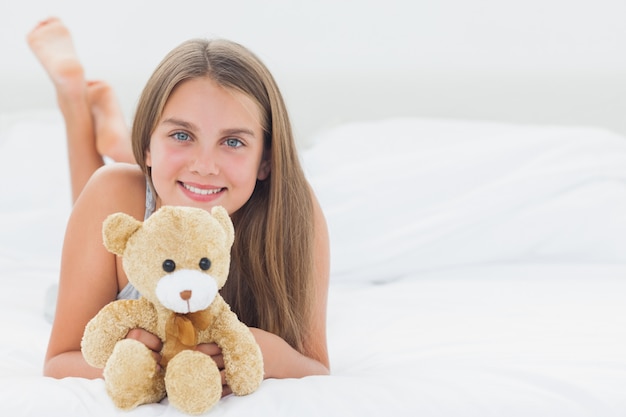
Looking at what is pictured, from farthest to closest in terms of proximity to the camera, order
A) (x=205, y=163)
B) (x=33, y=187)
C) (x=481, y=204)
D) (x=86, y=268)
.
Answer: (x=33, y=187) → (x=481, y=204) → (x=86, y=268) → (x=205, y=163)

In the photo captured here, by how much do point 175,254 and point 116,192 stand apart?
47 cm

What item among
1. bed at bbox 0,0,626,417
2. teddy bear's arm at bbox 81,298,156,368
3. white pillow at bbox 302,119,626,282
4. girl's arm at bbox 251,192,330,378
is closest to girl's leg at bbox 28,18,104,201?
bed at bbox 0,0,626,417

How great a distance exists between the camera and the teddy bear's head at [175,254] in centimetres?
81

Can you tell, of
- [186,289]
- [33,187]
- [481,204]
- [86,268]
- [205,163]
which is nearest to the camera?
[186,289]

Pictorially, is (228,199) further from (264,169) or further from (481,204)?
(481,204)

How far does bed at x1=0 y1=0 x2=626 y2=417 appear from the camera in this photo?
985mm

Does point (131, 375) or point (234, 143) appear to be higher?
point (234, 143)

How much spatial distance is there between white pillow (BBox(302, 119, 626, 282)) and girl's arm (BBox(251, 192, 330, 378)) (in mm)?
578

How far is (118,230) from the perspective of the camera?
33.5 inches

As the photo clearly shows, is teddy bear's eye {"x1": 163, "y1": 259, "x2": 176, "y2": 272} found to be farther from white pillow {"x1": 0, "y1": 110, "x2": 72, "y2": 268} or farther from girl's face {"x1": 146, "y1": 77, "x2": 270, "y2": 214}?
white pillow {"x1": 0, "y1": 110, "x2": 72, "y2": 268}

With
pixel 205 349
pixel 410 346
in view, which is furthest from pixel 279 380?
pixel 410 346

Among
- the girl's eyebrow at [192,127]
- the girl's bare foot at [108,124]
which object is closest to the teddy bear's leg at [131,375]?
the girl's eyebrow at [192,127]

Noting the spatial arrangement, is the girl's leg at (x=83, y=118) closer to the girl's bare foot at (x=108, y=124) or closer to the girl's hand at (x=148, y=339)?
the girl's bare foot at (x=108, y=124)

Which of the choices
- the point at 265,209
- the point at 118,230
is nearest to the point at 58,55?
the point at 265,209
